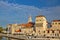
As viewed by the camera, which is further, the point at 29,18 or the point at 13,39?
the point at 29,18

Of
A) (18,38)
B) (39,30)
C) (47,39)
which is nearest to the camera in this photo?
(47,39)

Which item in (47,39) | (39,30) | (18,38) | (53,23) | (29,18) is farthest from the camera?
(29,18)

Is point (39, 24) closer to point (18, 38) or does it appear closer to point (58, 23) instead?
point (58, 23)

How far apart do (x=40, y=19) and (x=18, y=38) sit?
20.0 ft

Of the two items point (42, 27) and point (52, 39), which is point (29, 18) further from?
point (52, 39)

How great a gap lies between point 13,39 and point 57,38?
372cm

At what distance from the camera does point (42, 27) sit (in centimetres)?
1880

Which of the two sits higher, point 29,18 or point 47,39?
point 29,18

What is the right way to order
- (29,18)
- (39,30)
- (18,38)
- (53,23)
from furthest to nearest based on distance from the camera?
(29,18) < (53,23) < (39,30) < (18,38)

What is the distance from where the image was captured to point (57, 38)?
527 inches

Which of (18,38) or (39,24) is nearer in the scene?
(18,38)

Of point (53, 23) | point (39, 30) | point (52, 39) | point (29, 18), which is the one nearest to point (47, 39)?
point (52, 39)

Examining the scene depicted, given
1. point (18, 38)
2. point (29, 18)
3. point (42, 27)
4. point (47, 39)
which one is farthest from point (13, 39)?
point (29, 18)

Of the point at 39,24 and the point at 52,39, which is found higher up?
the point at 39,24
